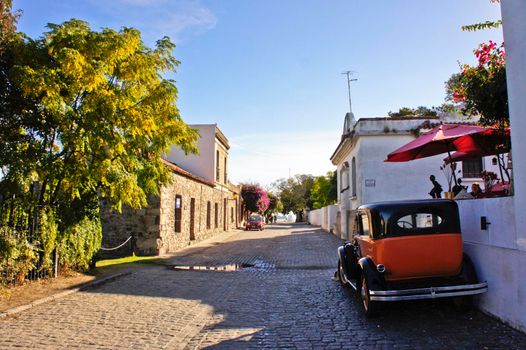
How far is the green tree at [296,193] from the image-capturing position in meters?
70.4

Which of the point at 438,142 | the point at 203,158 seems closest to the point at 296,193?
the point at 203,158

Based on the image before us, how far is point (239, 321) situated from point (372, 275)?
82.5 inches

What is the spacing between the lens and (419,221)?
5.99m

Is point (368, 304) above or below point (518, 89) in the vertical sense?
below

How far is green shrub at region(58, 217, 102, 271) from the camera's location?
9.32m

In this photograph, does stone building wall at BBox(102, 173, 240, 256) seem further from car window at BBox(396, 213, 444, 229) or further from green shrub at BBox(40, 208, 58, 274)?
car window at BBox(396, 213, 444, 229)

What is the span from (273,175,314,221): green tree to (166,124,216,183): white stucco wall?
42804mm

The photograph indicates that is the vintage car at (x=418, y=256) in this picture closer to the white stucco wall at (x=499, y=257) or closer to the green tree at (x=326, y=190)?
the white stucco wall at (x=499, y=257)

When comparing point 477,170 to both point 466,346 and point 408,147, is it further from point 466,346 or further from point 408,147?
point 466,346

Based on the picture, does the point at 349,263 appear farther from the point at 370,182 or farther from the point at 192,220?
the point at 192,220

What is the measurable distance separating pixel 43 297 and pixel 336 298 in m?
5.33

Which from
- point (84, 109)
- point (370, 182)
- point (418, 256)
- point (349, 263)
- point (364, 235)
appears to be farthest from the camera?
point (370, 182)

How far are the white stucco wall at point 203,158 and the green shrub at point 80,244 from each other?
16525 mm

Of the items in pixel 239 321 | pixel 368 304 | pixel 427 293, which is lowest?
pixel 239 321
